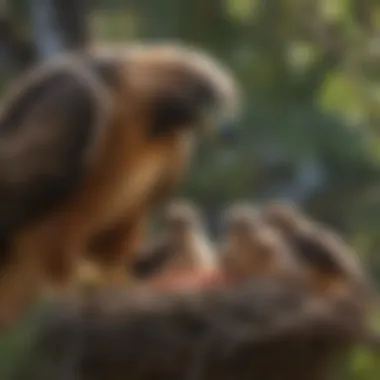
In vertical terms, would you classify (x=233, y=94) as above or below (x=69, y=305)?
above

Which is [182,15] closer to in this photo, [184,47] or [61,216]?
[184,47]

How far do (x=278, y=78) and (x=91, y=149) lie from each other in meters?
0.22

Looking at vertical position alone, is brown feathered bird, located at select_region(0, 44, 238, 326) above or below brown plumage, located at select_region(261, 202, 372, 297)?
above

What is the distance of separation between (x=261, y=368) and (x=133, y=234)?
17 cm

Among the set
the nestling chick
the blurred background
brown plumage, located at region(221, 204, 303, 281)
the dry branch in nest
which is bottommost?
the dry branch in nest

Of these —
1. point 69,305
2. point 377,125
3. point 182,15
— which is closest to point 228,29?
point 182,15

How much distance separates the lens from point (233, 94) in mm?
852

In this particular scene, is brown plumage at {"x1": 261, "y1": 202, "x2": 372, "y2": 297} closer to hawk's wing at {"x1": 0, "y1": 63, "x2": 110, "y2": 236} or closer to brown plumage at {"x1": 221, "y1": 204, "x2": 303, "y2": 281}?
brown plumage at {"x1": 221, "y1": 204, "x2": 303, "y2": 281}

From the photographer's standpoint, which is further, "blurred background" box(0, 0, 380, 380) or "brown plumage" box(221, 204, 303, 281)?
"blurred background" box(0, 0, 380, 380)

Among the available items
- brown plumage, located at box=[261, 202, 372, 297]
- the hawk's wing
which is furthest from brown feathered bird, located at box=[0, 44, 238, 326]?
brown plumage, located at box=[261, 202, 372, 297]

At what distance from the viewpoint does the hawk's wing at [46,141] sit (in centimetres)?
79

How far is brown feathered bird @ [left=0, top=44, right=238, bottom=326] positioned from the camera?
802mm

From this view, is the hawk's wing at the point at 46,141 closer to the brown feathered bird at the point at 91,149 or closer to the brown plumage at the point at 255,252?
the brown feathered bird at the point at 91,149

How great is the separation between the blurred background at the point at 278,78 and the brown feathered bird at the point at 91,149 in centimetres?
5
